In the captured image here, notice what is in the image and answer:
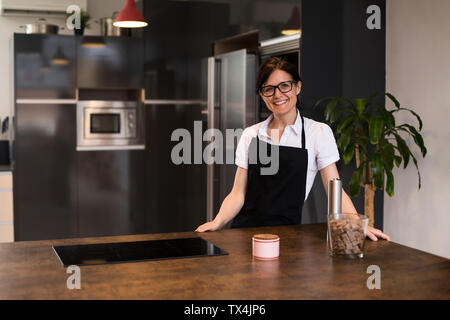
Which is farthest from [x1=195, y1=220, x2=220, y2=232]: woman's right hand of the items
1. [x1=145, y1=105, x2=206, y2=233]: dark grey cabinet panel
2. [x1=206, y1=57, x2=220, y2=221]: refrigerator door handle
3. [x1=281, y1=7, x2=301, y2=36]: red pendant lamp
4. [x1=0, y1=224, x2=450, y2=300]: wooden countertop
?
[x1=145, y1=105, x2=206, y2=233]: dark grey cabinet panel

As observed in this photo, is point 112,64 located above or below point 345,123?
above

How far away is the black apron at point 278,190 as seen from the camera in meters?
2.88

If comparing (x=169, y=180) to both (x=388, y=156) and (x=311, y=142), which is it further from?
(x=311, y=142)

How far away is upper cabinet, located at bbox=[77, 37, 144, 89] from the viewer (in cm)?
531

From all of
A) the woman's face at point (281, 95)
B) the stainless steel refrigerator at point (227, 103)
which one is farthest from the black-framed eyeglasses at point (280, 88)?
the stainless steel refrigerator at point (227, 103)

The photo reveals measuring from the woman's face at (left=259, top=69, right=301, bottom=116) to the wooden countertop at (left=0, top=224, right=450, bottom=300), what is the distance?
87cm

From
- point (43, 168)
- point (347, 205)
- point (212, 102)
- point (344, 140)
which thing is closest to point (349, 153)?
point (344, 140)

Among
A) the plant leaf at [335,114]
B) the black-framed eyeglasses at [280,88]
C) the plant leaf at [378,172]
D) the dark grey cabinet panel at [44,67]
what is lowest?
the plant leaf at [378,172]

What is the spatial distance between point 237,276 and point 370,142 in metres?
2.61

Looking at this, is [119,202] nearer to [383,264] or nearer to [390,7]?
[390,7]

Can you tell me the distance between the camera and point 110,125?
18.0 ft

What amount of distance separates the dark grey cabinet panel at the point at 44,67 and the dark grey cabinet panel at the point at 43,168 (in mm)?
132

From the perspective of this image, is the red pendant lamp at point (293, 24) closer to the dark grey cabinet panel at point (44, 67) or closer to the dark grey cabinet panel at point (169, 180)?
the dark grey cabinet panel at point (169, 180)

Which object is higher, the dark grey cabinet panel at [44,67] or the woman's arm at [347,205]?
the dark grey cabinet panel at [44,67]
